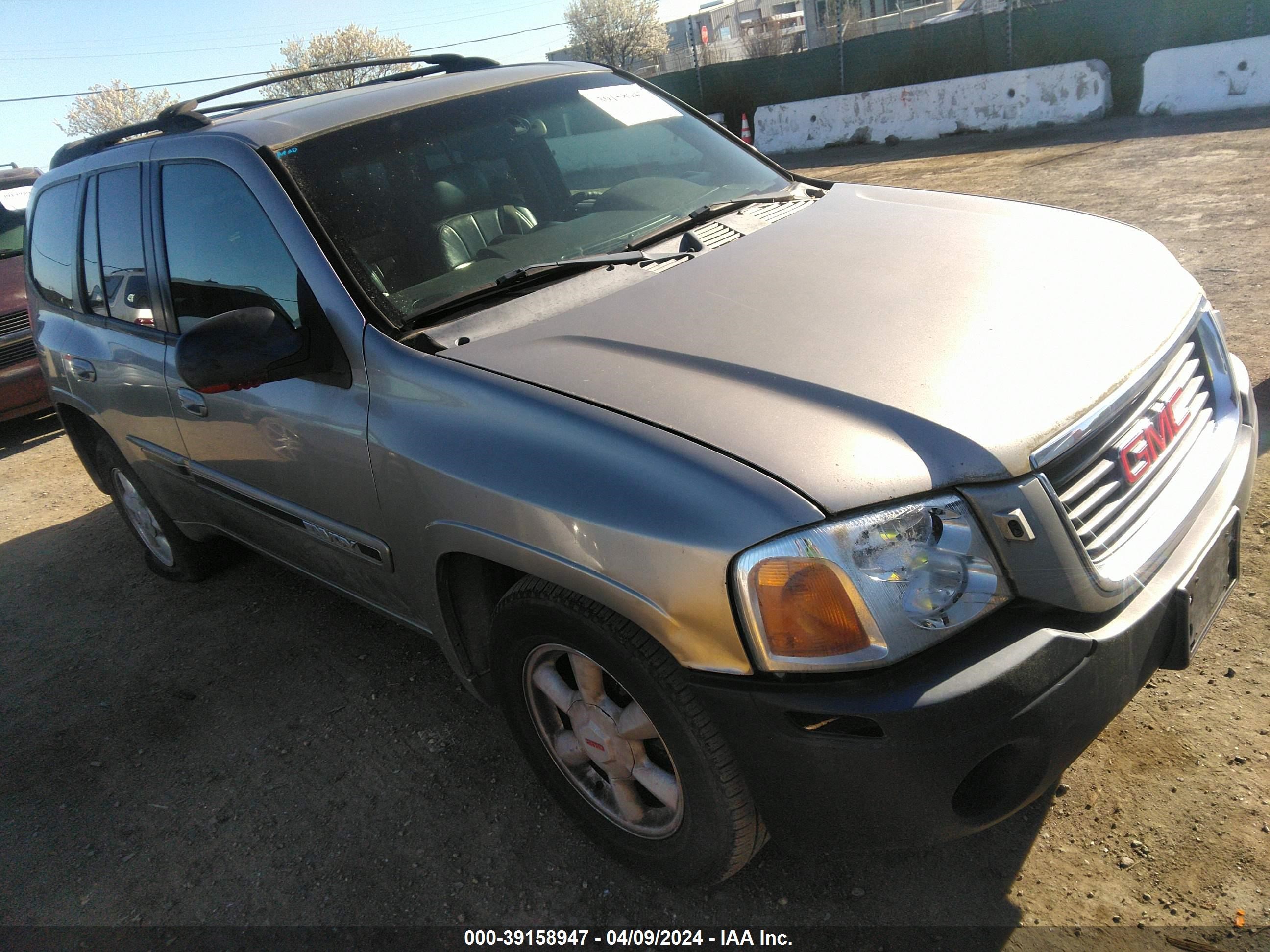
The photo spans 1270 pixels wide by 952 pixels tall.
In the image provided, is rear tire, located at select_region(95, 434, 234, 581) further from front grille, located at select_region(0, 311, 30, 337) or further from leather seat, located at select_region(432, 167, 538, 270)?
front grille, located at select_region(0, 311, 30, 337)

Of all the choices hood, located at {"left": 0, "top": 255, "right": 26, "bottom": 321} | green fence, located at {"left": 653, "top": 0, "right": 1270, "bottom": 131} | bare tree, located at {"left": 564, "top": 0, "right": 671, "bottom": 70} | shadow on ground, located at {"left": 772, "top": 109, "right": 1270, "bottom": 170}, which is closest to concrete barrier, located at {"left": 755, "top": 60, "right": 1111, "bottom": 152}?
shadow on ground, located at {"left": 772, "top": 109, "right": 1270, "bottom": 170}

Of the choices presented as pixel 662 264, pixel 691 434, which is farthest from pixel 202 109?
pixel 691 434

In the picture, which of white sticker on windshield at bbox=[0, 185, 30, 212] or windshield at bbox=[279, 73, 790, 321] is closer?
windshield at bbox=[279, 73, 790, 321]

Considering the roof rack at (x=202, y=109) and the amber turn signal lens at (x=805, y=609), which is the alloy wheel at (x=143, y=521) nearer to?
the roof rack at (x=202, y=109)

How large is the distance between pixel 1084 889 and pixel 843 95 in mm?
17547

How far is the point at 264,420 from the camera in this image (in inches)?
107

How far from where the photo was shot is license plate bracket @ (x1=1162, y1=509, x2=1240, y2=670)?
1880mm

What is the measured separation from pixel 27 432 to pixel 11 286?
124 cm

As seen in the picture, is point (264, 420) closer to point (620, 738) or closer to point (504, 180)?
point (504, 180)

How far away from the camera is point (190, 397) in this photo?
307 cm

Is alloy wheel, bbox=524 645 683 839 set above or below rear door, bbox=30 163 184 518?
below

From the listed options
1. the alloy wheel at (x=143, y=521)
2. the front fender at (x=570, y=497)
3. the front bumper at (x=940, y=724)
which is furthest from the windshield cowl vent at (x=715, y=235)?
the alloy wheel at (x=143, y=521)

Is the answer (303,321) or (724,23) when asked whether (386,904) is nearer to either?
(303,321)

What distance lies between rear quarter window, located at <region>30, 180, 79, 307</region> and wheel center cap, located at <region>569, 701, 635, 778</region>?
3.03 metres
